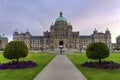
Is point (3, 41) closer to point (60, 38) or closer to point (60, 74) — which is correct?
point (60, 38)

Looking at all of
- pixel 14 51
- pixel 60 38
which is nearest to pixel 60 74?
pixel 14 51

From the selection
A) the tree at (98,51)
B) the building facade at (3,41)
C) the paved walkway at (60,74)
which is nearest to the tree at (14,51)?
the paved walkway at (60,74)

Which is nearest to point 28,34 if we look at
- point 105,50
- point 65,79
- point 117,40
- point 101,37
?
point 101,37

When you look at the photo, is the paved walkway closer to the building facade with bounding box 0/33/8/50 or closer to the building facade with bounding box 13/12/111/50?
the building facade with bounding box 13/12/111/50

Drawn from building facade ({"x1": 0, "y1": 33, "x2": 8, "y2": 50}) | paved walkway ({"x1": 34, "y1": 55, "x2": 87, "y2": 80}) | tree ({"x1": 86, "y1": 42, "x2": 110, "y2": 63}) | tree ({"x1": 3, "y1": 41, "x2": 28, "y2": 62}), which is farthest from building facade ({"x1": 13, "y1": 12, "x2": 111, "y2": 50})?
paved walkway ({"x1": 34, "y1": 55, "x2": 87, "y2": 80})

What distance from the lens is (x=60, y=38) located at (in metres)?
144

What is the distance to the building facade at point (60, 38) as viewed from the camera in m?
144

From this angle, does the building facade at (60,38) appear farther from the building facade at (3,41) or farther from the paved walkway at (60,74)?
the paved walkway at (60,74)

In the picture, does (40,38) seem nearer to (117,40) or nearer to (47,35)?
(47,35)

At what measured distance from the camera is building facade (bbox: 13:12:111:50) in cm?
14425

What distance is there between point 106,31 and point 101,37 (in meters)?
7.14

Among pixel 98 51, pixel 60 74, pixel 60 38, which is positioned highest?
pixel 60 38

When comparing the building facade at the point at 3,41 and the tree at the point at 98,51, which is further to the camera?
the building facade at the point at 3,41

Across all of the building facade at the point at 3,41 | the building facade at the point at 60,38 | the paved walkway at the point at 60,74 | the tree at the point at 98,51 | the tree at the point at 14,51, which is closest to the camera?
the paved walkway at the point at 60,74
